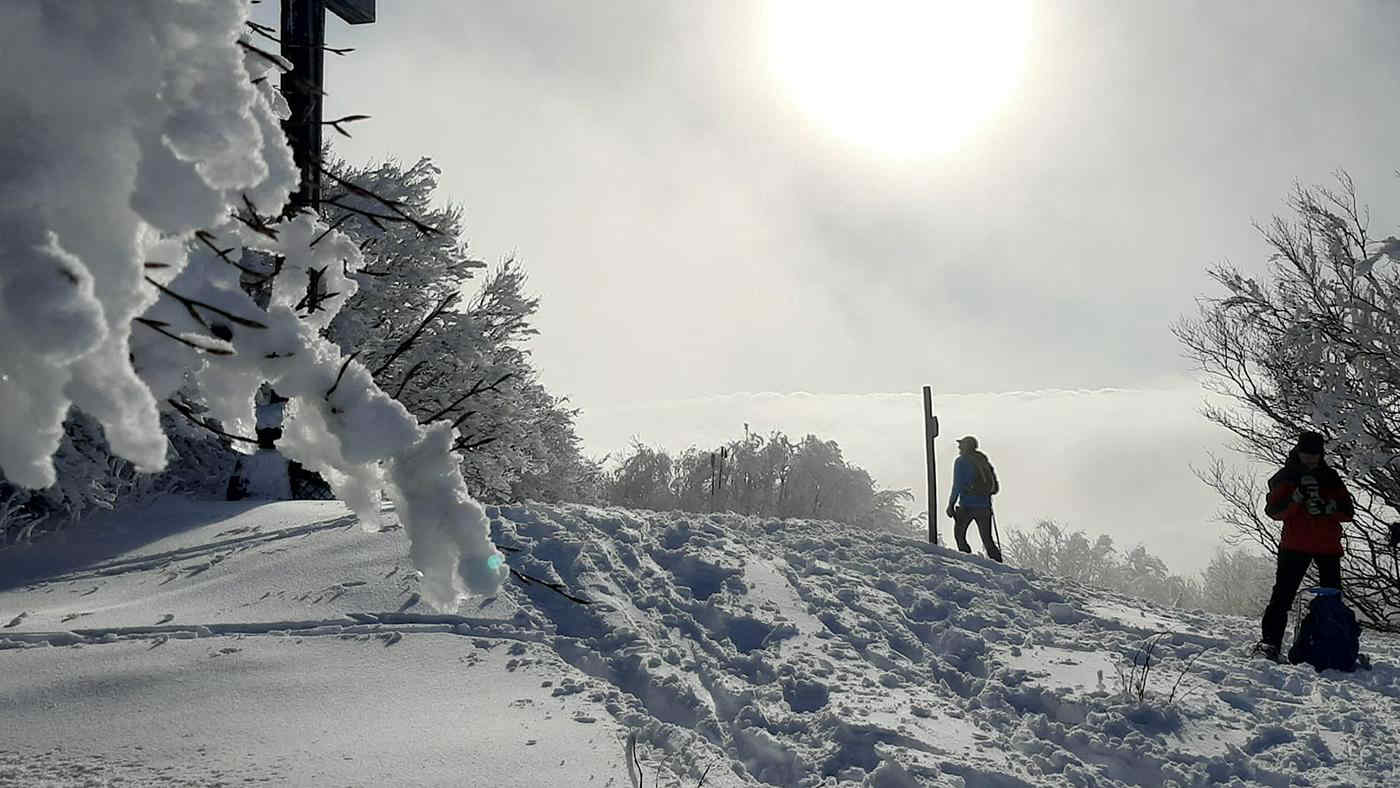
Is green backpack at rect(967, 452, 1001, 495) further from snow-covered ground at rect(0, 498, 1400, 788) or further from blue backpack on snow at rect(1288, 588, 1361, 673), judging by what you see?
blue backpack on snow at rect(1288, 588, 1361, 673)

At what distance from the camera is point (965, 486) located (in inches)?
410

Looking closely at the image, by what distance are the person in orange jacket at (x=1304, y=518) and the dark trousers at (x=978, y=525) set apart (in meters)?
3.78

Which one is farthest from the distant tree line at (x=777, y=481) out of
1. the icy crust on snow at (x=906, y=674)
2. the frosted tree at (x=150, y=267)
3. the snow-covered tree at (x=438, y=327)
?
the frosted tree at (x=150, y=267)

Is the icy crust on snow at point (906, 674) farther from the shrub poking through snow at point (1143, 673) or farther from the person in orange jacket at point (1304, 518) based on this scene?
the person in orange jacket at point (1304, 518)

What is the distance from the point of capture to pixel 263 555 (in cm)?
609

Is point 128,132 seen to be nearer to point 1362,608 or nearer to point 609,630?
point 609,630

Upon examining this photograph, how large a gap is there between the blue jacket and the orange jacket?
3978mm

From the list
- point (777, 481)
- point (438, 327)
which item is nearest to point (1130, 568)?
point (777, 481)

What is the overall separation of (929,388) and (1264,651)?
578 centimetres

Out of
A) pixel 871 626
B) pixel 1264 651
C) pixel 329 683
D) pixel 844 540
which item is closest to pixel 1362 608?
pixel 1264 651

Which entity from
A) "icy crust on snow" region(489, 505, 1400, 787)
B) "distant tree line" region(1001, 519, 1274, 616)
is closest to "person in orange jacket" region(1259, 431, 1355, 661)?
"icy crust on snow" region(489, 505, 1400, 787)

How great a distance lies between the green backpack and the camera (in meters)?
10.4

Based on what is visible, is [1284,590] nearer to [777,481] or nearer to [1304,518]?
[1304,518]

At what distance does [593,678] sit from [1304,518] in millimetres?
5256
